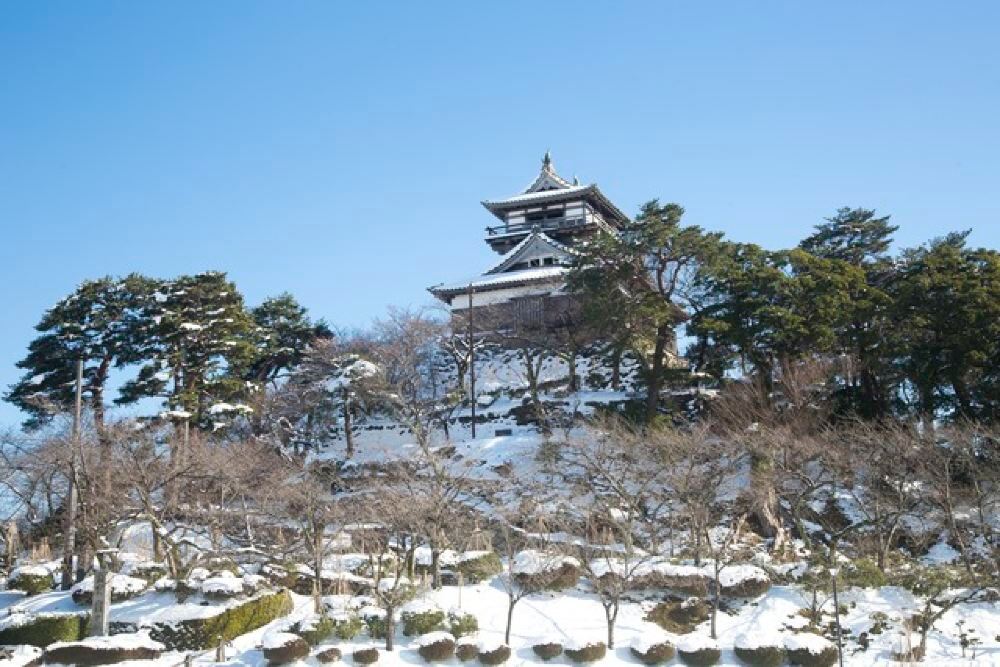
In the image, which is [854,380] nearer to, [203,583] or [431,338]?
[431,338]

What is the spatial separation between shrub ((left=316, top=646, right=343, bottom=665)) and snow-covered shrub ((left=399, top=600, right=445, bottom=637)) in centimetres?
154

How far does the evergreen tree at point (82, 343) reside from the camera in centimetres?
2573

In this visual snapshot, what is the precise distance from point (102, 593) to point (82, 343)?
13878 millimetres

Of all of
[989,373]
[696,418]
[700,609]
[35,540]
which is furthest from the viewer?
[696,418]

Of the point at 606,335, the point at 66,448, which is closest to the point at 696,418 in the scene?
the point at 606,335

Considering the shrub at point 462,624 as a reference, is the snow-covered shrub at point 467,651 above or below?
below

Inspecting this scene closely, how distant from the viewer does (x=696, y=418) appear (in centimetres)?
2455

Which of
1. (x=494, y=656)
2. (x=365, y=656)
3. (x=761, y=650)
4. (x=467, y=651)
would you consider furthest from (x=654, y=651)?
(x=365, y=656)

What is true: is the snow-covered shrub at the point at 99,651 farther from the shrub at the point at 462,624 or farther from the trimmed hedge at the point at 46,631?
the shrub at the point at 462,624

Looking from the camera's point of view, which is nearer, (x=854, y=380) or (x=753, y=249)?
(x=854, y=380)

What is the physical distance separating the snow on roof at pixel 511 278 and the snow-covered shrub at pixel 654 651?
19.4 metres

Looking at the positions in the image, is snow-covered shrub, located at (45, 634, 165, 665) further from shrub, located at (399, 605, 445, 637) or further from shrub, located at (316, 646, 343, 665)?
shrub, located at (399, 605, 445, 637)

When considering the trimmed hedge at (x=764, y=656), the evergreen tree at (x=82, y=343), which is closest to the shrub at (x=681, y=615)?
the trimmed hedge at (x=764, y=656)

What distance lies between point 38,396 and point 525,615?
1552 cm
